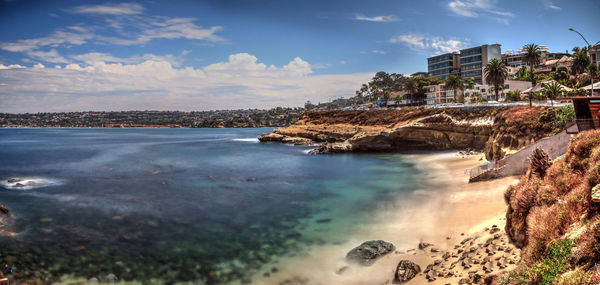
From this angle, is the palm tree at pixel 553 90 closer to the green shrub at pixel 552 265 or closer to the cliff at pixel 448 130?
the cliff at pixel 448 130

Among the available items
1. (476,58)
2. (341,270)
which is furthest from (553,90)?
(476,58)

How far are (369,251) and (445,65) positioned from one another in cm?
13814

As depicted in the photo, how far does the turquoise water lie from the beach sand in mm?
1197

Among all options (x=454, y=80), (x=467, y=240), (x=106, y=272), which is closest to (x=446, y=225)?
(x=467, y=240)

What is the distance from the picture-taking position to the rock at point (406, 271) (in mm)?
12945

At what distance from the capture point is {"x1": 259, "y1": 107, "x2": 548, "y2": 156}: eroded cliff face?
3306 centimetres

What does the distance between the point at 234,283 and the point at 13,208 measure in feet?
75.6

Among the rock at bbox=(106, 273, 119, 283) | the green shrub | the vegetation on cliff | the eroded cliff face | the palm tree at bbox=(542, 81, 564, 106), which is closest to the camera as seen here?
the vegetation on cliff

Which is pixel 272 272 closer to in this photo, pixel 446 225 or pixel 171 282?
pixel 171 282

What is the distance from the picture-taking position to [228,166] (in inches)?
2039

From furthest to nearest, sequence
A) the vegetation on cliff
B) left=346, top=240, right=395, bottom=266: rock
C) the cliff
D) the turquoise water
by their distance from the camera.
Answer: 1. the cliff
2. the turquoise water
3. left=346, top=240, right=395, bottom=266: rock
4. the vegetation on cliff

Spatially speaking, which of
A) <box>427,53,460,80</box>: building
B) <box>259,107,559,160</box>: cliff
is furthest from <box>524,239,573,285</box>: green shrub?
<box>427,53,460,80</box>: building

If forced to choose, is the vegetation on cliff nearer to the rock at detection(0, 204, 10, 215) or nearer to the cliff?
the cliff

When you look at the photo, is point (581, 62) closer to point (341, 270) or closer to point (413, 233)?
point (413, 233)
